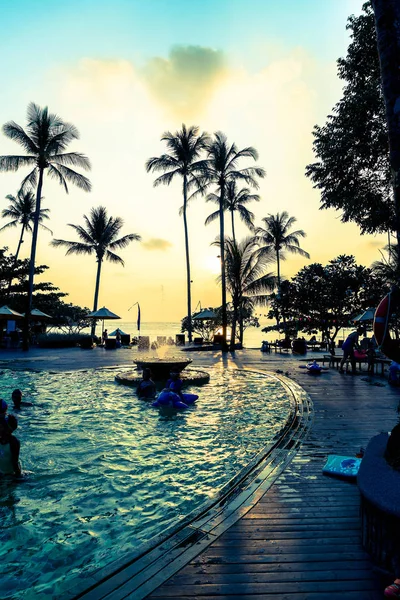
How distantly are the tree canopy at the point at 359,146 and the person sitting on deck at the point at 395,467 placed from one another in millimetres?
11817

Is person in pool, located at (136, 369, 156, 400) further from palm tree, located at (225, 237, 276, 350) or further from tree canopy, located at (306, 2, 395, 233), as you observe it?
palm tree, located at (225, 237, 276, 350)

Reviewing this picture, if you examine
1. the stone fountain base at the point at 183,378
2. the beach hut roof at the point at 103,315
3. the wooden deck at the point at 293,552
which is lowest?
the wooden deck at the point at 293,552

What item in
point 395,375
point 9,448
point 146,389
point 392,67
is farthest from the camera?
point 395,375

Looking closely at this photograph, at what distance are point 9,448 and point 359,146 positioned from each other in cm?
1541

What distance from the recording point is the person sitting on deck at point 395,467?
8.80 ft

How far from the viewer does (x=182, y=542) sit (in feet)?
12.1

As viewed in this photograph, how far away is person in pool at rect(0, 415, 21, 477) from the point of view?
5.79 meters

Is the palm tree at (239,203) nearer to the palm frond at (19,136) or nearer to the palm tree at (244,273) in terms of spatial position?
the palm tree at (244,273)

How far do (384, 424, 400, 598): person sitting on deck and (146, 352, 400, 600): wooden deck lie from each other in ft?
0.50

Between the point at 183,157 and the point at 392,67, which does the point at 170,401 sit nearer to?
the point at 392,67

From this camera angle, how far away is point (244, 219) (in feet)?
116

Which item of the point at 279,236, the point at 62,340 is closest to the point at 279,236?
the point at 279,236

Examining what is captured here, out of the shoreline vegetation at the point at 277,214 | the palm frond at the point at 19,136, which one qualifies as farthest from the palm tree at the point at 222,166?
the palm frond at the point at 19,136

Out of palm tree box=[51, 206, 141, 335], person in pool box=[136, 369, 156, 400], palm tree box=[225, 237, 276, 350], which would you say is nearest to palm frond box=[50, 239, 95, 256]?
palm tree box=[51, 206, 141, 335]
